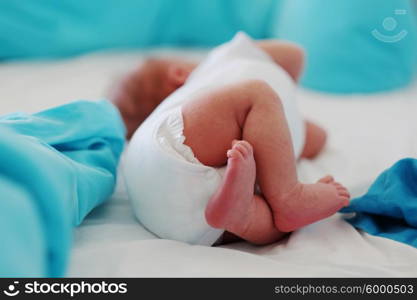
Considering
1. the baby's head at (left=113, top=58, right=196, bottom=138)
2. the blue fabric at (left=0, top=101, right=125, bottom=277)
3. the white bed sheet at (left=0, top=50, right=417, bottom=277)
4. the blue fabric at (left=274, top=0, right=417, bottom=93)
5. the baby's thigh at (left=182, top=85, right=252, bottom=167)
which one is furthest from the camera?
the blue fabric at (left=274, top=0, right=417, bottom=93)

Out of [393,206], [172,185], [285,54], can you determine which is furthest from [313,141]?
[172,185]

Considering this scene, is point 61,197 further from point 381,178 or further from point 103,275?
point 381,178

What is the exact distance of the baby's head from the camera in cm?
119

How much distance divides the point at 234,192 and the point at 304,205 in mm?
138

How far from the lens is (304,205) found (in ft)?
2.70

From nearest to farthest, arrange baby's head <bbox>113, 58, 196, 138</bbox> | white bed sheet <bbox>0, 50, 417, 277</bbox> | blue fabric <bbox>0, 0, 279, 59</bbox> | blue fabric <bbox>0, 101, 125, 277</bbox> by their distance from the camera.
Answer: blue fabric <bbox>0, 101, 125, 277</bbox>
white bed sheet <bbox>0, 50, 417, 277</bbox>
baby's head <bbox>113, 58, 196, 138</bbox>
blue fabric <bbox>0, 0, 279, 59</bbox>

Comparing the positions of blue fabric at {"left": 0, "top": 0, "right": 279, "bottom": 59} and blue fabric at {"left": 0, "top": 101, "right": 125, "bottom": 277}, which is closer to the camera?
blue fabric at {"left": 0, "top": 101, "right": 125, "bottom": 277}

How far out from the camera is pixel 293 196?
A: 2.70ft

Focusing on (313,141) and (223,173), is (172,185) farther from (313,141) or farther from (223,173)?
(313,141)

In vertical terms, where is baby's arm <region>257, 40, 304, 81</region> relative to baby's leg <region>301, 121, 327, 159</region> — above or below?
above

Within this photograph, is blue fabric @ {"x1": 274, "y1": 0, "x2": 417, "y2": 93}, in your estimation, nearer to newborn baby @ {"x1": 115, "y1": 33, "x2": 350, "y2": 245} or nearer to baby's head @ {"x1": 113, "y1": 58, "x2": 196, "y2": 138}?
baby's head @ {"x1": 113, "y1": 58, "x2": 196, "y2": 138}

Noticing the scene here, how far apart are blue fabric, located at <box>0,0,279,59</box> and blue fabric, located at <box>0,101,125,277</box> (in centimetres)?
88

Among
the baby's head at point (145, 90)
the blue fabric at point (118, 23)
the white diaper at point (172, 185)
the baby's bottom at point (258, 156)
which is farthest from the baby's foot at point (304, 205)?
the blue fabric at point (118, 23)

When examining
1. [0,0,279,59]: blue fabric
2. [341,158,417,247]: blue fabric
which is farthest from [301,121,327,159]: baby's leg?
[0,0,279,59]: blue fabric
